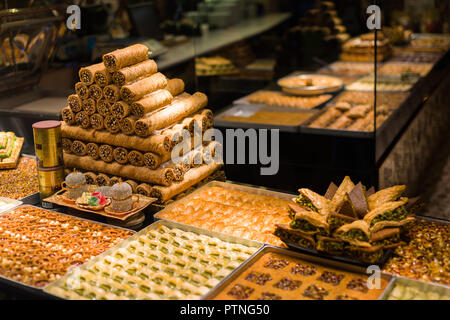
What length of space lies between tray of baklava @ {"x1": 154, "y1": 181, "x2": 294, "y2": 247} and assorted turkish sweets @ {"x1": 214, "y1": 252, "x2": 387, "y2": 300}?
0.20 metres

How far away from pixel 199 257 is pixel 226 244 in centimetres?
18

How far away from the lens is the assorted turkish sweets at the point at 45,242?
2311 millimetres

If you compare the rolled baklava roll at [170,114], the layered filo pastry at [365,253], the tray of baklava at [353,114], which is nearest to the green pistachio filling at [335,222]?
the layered filo pastry at [365,253]

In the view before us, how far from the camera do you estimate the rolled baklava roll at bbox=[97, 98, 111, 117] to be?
286cm

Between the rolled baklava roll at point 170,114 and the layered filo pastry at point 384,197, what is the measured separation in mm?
1129

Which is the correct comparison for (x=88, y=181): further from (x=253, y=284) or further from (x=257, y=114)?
(x=257, y=114)

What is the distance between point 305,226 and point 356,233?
0.71 feet

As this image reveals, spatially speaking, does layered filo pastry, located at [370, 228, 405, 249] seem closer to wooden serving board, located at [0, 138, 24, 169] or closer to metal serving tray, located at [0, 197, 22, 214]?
metal serving tray, located at [0, 197, 22, 214]

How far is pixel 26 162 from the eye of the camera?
3662 millimetres

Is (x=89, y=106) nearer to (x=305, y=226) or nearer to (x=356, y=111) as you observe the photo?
(x=305, y=226)

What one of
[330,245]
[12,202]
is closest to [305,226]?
[330,245]

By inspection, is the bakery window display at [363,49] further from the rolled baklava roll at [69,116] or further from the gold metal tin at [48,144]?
the gold metal tin at [48,144]

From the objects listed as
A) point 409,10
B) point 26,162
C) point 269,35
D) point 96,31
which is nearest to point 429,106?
point 409,10

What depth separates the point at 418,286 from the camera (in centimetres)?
208
